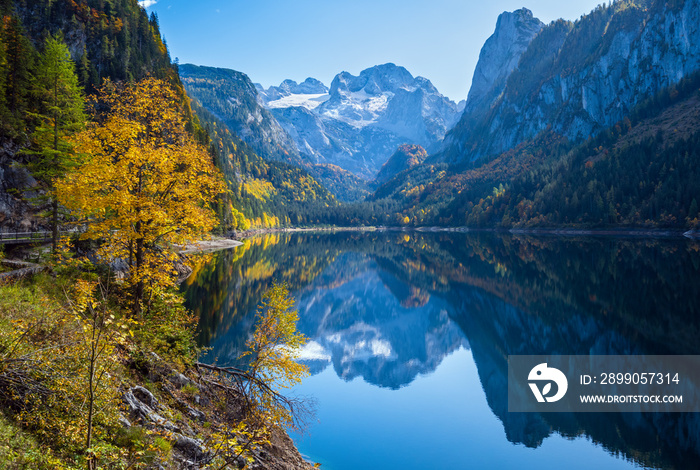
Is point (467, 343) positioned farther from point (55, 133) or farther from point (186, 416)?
point (55, 133)

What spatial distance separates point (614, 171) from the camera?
13875 centimetres

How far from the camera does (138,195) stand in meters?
18.0

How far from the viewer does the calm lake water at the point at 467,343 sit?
55.0 feet

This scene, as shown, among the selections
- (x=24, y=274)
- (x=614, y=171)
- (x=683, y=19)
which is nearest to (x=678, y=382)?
(x=24, y=274)

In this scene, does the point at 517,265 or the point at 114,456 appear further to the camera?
the point at 517,265

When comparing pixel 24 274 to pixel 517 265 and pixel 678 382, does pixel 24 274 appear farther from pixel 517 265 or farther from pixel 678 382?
pixel 517 265

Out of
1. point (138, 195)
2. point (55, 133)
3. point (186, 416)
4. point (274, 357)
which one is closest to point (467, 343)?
point (274, 357)

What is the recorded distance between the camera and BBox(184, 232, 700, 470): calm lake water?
55.0 feet

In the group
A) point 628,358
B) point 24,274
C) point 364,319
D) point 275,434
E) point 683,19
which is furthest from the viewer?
point 683,19

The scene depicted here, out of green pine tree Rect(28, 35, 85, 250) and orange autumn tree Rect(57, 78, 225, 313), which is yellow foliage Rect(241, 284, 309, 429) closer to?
orange autumn tree Rect(57, 78, 225, 313)

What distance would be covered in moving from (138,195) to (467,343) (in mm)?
28018

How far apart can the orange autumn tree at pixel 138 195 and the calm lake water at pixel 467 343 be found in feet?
34.0

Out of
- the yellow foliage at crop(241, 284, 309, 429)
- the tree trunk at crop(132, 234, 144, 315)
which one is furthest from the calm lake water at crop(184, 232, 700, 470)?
the tree trunk at crop(132, 234, 144, 315)

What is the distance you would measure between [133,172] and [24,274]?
6.70 metres
